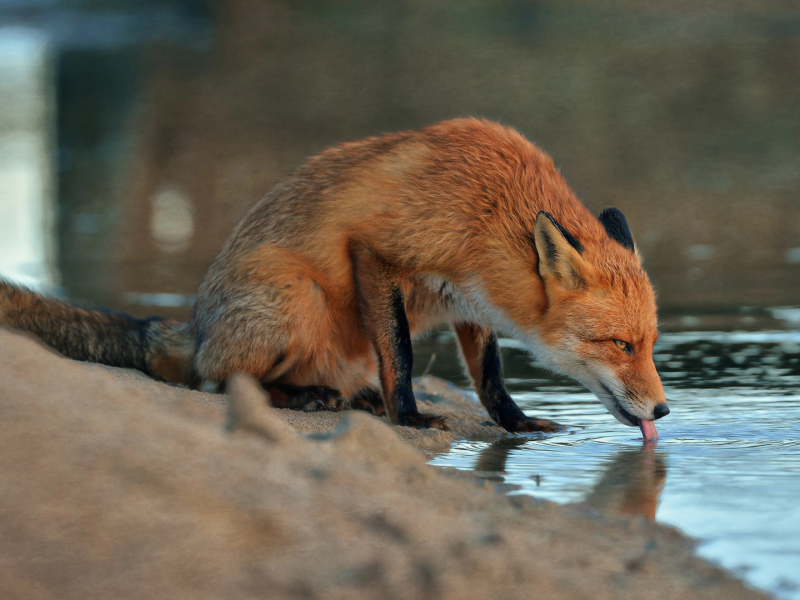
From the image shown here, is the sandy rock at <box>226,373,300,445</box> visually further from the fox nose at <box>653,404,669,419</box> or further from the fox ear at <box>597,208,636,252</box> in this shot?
the fox ear at <box>597,208,636,252</box>

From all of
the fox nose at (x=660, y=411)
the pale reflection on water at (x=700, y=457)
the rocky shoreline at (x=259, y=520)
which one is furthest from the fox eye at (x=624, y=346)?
the rocky shoreline at (x=259, y=520)

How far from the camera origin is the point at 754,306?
9219mm

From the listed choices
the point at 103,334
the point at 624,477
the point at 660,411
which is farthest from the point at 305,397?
the point at 624,477

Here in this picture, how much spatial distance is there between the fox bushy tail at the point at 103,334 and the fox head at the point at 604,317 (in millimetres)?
2117

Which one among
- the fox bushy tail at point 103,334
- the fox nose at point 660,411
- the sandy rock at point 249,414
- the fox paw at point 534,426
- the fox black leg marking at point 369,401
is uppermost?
the sandy rock at point 249,414

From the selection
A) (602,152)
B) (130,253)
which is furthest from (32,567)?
(602,152)

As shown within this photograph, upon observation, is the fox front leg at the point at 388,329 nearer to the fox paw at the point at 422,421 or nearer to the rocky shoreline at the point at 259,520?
the fox paw at the point at 422,421

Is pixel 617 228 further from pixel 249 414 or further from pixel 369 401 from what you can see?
pixel 249 414

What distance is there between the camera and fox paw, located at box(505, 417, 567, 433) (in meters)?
5.65

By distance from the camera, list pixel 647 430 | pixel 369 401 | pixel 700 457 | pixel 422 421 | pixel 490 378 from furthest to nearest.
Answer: pixel 369 401 → pixel 490 378 → pixel 422 421 → pixel 647 430 → pixel 700 457

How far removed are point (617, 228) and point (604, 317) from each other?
73 centimetres

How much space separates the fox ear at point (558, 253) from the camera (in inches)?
204

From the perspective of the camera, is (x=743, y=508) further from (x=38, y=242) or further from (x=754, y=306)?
(x=38, y=242)

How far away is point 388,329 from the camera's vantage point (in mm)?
5570
